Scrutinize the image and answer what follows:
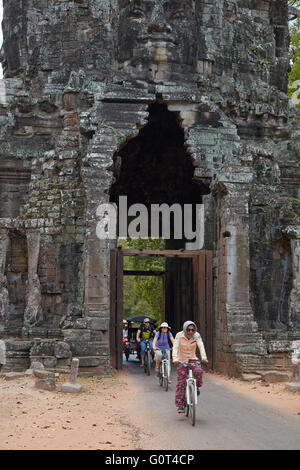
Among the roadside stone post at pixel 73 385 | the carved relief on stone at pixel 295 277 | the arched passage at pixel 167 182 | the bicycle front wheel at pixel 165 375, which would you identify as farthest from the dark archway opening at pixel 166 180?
the roadside stone post at pixel 73 385

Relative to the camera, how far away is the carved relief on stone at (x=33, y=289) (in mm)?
15805

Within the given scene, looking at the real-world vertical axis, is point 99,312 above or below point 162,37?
below

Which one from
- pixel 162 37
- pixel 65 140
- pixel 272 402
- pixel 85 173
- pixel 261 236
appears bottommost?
pixel 272 402

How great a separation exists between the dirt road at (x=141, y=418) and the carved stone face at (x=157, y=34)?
8.29 m

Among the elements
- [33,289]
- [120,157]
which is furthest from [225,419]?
[120,157]

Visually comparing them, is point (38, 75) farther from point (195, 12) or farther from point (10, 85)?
point (195, 12)

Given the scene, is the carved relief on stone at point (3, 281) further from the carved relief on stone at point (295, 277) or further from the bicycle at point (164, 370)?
the carved relief on stone at point (295, 277)

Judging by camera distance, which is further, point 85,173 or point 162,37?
point 162,37

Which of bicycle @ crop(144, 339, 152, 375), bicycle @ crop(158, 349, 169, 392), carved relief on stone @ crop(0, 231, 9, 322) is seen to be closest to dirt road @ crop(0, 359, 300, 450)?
bicycle @ crop(158, 349, 169, 392)

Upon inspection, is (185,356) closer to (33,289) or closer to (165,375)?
(165,375)

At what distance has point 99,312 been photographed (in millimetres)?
14938

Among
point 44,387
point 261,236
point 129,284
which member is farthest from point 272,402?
point 129,284

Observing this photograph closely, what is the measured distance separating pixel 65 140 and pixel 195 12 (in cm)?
490

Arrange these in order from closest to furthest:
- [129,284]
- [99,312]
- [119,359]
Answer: [99,312] < [119,359] < [129,284]
